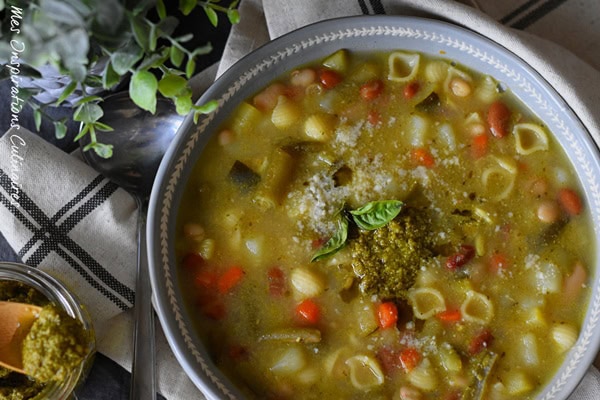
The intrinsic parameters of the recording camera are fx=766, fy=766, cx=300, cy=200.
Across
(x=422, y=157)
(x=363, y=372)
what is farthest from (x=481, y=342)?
(x=422, y=157)

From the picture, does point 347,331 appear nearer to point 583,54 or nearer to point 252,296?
point 252,296

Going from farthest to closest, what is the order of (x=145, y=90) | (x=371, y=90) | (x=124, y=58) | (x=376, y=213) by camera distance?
(x=371, y=90) → (x=376, y=213) → (x=124, y=58) → (x=145, y=90)

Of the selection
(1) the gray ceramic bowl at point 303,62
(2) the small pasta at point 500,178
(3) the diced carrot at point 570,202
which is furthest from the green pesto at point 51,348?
(3) the diced carrot at point 570,202

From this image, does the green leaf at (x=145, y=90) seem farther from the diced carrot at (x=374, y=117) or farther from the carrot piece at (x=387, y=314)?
the carrot piece at (x=387, y=314)

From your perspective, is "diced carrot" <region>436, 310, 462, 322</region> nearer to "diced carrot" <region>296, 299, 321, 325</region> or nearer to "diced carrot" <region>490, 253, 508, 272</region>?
"diced carrot" <region>490, 253, 508, 272</region>

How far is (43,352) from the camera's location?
3.94 metres

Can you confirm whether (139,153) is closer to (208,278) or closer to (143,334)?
(208,278)

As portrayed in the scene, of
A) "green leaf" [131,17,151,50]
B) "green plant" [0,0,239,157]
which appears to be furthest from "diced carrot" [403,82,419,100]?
"green leaf" [131,17,151,50]

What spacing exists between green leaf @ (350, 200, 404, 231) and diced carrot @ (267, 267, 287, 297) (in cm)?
52

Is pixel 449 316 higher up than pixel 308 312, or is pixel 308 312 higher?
pixel 308 312

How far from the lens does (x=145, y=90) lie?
3.06m

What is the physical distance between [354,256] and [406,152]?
0.63 metres

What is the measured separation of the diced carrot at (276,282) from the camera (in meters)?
4.10

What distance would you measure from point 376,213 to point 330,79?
2.64ft
